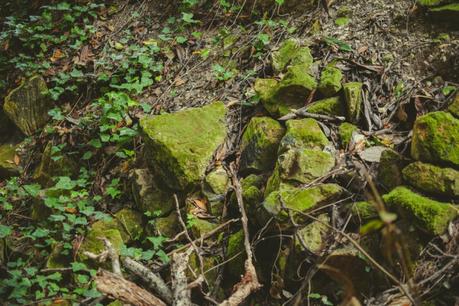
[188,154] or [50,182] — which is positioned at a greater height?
[188,154]

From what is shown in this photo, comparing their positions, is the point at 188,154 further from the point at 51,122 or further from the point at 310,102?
the point at 51,122

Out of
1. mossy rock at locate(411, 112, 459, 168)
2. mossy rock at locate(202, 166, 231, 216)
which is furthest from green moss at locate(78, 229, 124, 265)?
mossy rock at locate(411, 112, 459, 168)

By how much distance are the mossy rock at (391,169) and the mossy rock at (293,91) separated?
3.62 feet

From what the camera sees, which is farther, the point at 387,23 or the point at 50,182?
Answer: the point at 50,182

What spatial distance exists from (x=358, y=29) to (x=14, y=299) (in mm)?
4174

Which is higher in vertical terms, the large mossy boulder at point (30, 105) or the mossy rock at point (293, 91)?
the mossy rock at point (293, 91)

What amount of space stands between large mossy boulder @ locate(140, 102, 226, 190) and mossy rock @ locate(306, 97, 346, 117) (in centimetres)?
97

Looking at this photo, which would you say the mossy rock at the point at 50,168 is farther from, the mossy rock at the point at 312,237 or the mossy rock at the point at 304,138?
the mossy rock at the point at 312,237

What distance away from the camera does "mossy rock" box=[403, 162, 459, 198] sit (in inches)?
109

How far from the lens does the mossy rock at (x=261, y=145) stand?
3818 mm

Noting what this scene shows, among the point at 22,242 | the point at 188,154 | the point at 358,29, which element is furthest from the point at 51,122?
the point at 358,29

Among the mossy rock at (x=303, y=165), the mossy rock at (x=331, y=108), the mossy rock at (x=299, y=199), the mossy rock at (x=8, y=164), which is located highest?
the mossy rock at (x=331, y=108)

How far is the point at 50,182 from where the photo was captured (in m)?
5.05

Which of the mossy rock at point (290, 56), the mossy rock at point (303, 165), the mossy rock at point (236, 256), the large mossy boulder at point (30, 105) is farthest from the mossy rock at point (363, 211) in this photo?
the large mossy boulder at point (30, 105)
